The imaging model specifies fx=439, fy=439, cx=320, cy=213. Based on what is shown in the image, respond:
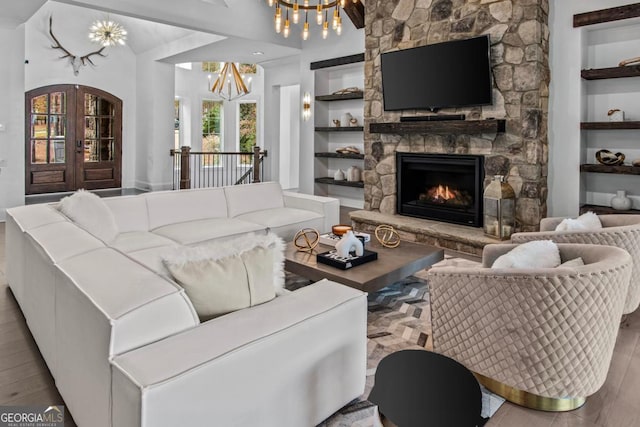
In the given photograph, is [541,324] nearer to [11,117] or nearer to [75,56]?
[11,117]

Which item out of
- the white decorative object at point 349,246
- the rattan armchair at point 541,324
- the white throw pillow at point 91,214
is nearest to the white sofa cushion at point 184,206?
the white throw pillow at point 91,214

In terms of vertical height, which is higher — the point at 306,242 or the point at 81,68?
the point at 81,68

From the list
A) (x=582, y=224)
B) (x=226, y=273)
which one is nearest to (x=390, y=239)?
(x=582, y=224)

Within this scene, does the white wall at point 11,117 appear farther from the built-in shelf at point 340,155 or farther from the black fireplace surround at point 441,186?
the black fireplace surround at point 441,186

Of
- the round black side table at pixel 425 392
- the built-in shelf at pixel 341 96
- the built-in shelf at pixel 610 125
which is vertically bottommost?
the round black side table at pixel 425 392

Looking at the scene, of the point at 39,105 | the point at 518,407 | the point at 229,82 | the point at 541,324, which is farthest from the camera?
the point at 229,82

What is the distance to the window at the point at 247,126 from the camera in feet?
41.7

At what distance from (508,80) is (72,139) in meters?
8.40

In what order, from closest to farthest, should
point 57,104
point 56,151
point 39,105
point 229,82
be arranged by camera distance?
1. point 39,105
2. point 57,104
3. point 56,151
4. point 229,82

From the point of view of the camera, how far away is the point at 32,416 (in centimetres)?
191

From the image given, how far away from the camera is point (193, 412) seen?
4.35ft

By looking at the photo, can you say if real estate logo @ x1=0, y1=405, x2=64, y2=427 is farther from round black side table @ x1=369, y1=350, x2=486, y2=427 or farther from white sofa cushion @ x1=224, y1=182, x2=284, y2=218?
white sofa cushion @ x1=224, y1=182, x2=284, y2=218

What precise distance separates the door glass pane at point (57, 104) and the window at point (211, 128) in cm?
379

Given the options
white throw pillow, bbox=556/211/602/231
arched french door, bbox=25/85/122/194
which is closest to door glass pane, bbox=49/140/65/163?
arched french door, bbox=25/85/122/194
